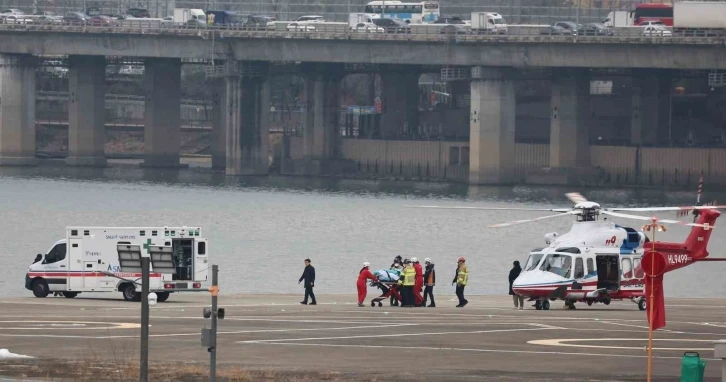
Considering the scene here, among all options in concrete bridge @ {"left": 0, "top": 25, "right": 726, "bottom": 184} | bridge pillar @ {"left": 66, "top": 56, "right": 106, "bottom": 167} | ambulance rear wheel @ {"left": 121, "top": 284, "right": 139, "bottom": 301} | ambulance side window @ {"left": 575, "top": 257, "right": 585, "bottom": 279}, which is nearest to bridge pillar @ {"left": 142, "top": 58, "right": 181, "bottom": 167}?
concrete bridge @ {"left": 0, "top": 25, "right": 726, "bottom": 184}

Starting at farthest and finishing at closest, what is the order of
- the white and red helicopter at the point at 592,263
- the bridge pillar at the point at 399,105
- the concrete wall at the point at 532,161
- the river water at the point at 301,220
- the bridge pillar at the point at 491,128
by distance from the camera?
1. the bridge pillar at the point at 399,105
2. the concrete wall at the point at 532,161
3. the bridge pillar at the point at 491,128
4. the river water at the point at 301,220
5. the white and red helicopter at the point at 592,263

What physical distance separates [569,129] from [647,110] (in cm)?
1085

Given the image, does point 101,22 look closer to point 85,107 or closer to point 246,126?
point 85,107

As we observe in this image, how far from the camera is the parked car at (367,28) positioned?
480 ft

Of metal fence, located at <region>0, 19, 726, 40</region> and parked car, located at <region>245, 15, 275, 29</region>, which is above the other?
parked car, located at <region>245, 15, 275, 29</region>

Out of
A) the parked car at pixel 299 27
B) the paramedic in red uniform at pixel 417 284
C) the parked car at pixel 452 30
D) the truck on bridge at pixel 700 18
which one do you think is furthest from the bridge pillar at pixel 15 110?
the paramedic in red uniform at pixel 417 284

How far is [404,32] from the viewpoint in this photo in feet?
476

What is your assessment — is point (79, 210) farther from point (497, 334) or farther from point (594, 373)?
point (594, 373)

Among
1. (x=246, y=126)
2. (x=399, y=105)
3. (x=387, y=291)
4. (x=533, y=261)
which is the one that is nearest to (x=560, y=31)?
A: (x=246, y=126)

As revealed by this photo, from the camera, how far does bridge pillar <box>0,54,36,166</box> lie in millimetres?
158750

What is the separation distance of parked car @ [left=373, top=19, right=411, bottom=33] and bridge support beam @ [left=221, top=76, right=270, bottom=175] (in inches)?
555

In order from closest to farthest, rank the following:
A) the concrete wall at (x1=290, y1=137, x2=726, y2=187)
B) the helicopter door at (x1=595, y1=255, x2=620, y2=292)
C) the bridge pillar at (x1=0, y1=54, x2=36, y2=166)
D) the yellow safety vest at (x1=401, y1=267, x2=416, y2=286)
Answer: the helicopter door at (x1=595, y1=255, x2=620, y2=292) < the yellow safety vest at (x1=401, y1=267, x2=416, y2=286) < the concrete wall at (x1=290, y1=137, x2=726, y2=187) < the bridge pillar at (x1=0, y1=54, x2=36, y2=166)

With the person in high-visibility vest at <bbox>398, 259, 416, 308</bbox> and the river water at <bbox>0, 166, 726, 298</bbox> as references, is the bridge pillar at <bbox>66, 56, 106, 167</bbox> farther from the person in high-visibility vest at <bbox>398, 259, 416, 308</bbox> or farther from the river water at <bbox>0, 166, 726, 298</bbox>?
the person in high-visibility vest at <bbox>398, 259, 416, 308</bbox>

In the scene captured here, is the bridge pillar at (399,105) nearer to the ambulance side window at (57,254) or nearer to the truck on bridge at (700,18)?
the truck on bridge at (700,18)
